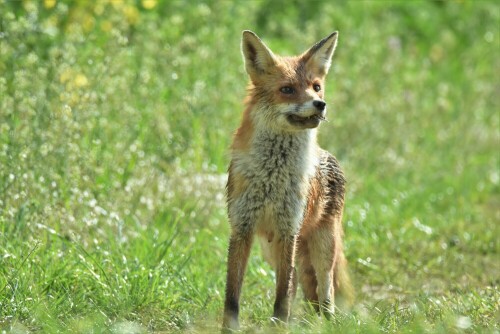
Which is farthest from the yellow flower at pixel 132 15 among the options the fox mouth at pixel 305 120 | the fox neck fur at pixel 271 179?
the fox mouth at pixel 305 120

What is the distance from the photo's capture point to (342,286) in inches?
252

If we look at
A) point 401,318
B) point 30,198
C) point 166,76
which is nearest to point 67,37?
point 166,76

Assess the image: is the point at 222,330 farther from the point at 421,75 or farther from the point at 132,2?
the point at 421,75

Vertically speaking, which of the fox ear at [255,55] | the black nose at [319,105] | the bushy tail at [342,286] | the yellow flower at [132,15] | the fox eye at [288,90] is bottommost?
the bushy tail at [342,286]

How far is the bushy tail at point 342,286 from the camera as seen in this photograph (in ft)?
20.8

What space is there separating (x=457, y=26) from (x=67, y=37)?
286 inches

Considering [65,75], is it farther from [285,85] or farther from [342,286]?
[342,286]

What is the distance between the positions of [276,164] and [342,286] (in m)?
1.19

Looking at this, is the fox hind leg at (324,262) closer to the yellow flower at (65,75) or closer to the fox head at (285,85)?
the fox head at (285,85)

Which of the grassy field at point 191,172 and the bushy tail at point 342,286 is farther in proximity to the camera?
the bushy tail at point 342,286

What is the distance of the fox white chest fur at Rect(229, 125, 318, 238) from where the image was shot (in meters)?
5.61

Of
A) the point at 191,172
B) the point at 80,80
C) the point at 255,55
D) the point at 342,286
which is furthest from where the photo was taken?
the point at 191,172

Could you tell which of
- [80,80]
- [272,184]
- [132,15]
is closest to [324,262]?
[272,184]

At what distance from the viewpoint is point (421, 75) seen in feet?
36.4
